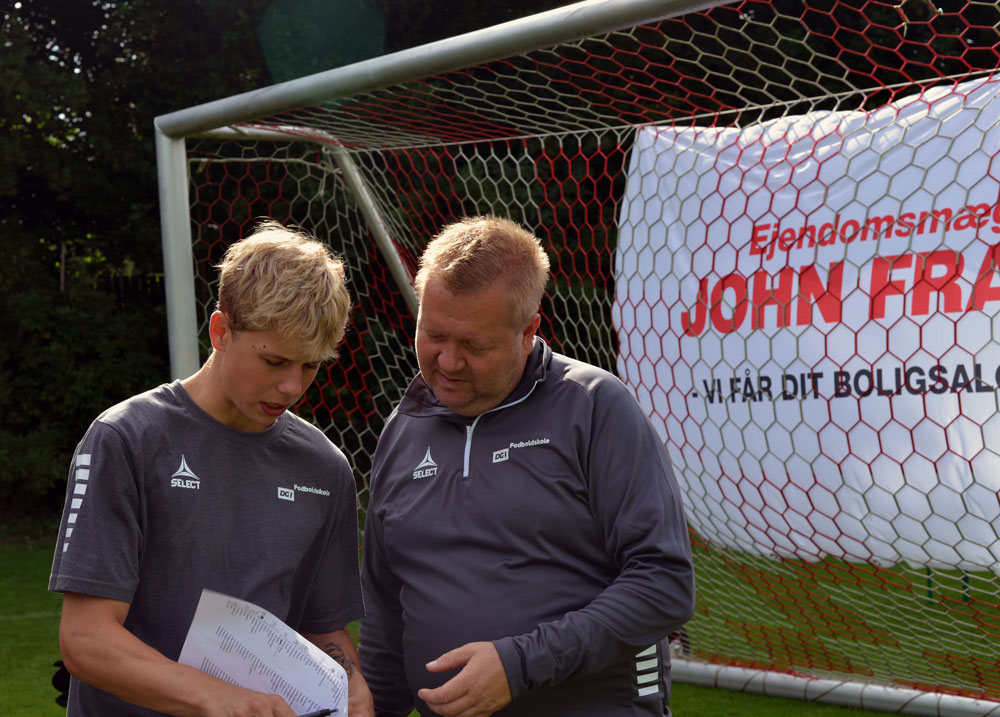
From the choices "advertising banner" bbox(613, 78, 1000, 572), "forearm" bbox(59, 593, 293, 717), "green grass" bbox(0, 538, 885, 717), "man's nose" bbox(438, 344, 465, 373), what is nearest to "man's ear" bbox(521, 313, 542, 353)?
"man's nose" bbox(438, 344, 465, 373)

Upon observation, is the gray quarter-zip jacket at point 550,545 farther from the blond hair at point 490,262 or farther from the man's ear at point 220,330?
the man's ear at point 220,330

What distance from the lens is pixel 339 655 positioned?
6.47 feet

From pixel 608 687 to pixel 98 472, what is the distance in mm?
921

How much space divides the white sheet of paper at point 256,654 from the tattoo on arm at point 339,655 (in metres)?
0.24

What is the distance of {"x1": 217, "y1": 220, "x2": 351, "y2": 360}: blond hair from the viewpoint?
68.4 inches

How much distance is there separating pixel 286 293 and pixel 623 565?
0.73 m

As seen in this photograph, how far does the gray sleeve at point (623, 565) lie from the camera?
1719mm

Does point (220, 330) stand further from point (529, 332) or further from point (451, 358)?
point (529, 332)

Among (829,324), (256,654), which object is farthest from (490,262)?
(829,324)

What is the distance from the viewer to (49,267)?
30.9 feet

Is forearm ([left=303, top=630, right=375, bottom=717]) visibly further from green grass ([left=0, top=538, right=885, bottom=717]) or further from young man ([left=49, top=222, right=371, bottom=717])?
green grass ([left=0, top=538, right=885, bottom=717])

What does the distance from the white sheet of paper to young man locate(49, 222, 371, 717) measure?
0.19 feet

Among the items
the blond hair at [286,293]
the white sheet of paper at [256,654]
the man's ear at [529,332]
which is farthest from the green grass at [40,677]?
the blond hair at [286,293]

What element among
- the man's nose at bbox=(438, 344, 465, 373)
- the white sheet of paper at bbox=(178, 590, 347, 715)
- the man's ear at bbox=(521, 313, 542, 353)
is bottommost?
the white sheet of paper at bbox=(178, 590, 347, 715)
